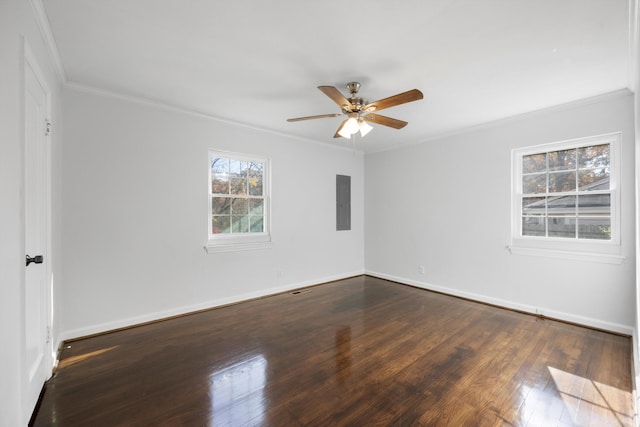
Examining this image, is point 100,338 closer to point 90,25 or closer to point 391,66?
point 90,25

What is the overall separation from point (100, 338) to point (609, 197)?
18.1ft

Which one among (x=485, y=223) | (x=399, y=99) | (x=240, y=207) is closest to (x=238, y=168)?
(x=240, y=207)

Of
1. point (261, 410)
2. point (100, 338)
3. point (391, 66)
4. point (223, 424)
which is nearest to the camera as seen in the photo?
point (223, 424)

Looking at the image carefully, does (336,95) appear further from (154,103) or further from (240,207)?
(240,207)

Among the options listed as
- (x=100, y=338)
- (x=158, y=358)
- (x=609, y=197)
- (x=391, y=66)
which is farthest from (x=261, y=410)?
(x=609, y=197)

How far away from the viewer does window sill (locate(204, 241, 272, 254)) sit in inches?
149

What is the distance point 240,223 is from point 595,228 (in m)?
4.32

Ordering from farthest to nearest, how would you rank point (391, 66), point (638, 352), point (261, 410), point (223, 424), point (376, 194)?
point (376, 194) → point (391, 66) → point (638, 352) → point (261, 410) → point (223, 424)

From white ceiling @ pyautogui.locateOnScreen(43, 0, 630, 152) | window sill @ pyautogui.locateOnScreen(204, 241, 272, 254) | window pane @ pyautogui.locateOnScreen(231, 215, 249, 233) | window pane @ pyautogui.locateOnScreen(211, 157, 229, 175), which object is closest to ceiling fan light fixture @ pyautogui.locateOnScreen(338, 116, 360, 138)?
white ceiling @ pyautogui.locateOnScreen(43, 0, 630, 152)

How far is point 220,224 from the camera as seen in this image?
3.97m

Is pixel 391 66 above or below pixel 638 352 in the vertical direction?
above

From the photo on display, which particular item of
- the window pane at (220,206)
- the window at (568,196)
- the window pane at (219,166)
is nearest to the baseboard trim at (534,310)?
the window at (568,196)

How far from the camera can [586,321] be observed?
3.21 meters

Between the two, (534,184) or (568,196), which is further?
(534,184)
